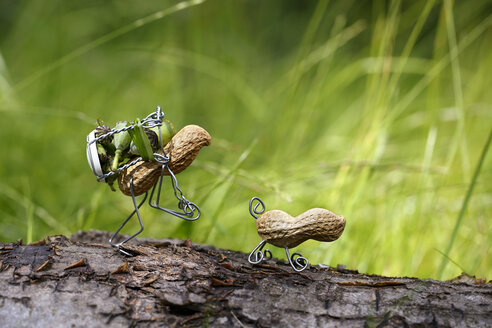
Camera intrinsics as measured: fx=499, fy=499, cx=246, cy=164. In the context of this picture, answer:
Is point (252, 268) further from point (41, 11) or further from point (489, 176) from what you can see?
point (41, 11)

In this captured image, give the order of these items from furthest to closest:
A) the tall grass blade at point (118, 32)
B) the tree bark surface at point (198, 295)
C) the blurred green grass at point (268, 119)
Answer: the blurred green grass at point (268, 119) < the tall grass blade at point (118, 32) < the tree bark surface at point (198, 295)

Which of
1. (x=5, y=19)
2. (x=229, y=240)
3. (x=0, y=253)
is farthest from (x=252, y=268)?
(x=5, y=19)

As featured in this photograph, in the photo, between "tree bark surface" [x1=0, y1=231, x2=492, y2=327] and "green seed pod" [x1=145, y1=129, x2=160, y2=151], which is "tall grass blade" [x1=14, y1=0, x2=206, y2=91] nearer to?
"green seed pod" [x1=145, y1=129, x2=160, y2=151]

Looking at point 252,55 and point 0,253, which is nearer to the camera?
point 0,253

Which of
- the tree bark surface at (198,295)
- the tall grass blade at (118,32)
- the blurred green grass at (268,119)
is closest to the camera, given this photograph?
the tree bark surface at (198,295)

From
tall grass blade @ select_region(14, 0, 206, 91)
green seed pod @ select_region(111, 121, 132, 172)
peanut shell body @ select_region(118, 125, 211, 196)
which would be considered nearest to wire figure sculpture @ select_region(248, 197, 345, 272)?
peanut shell body @ select_region(118, 125, 211, 196)

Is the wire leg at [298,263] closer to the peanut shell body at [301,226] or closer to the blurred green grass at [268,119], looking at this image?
the peanut shell body at [301,226]

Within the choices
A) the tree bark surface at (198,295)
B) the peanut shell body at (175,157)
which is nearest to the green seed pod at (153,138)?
the peanut shell body at (175,157)
